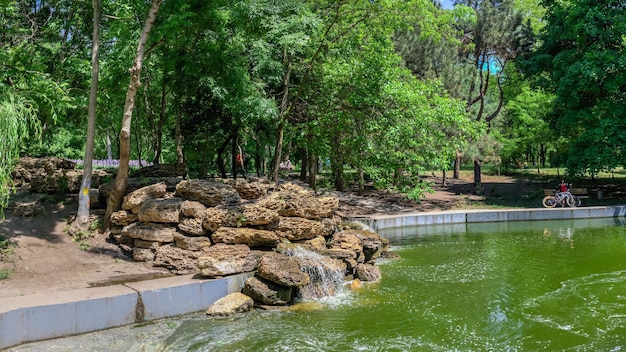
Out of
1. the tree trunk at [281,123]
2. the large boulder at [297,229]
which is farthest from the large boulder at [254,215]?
the tree trunk at [281,123]

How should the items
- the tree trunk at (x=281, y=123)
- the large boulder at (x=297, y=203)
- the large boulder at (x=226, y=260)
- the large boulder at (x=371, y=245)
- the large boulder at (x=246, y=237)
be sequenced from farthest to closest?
the tree trunk at (x=281, y=123) < the large boulder at (x=371, y=245) < the large boulder at (x=297, y=203) < the large boulder at (x=246, y=237) < the large boulder at (x=226, y=260)

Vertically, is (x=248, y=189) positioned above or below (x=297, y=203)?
above

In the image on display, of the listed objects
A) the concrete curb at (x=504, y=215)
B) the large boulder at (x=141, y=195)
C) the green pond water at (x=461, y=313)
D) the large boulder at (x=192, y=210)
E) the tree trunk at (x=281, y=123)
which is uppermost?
the tree trunk at (x=281, y=123)

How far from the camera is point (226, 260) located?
851 centimetres

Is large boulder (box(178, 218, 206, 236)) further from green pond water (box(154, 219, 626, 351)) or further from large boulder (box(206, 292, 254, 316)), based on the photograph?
green pond water (box(154, 219, 626, 351))

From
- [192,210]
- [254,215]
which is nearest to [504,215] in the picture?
[254,215]

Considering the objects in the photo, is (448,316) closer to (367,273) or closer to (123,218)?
(367,273)

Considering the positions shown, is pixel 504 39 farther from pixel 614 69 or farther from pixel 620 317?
pixel 620 317

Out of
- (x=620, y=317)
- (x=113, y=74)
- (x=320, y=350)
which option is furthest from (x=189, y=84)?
(x=620, y=317)

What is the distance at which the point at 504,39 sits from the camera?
2833 centimetres

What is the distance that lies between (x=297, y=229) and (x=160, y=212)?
2.82m

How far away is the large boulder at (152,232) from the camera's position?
31.1 ft

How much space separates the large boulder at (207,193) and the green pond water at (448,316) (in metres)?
2.92

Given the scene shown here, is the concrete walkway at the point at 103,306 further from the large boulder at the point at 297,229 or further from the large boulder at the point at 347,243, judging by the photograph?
the large boulder at the point at 347,243
